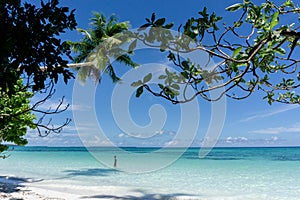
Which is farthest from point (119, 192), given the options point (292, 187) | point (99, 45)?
point (292, 187)

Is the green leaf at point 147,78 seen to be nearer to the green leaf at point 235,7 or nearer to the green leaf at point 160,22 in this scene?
the green leaf at point 160,22

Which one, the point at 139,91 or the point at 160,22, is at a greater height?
the point at 160,22

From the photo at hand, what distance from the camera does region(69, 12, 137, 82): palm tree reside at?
14750mm

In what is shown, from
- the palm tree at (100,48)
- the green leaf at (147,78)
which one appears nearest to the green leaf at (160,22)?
the green leaf at (147,78)

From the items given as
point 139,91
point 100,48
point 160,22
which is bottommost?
point 139,91

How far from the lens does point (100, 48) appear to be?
14.9m

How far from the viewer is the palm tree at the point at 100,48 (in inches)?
581

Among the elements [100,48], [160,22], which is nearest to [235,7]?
[160,22]

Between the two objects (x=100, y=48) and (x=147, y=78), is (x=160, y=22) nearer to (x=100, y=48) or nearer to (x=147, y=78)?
(x=147, y=78)

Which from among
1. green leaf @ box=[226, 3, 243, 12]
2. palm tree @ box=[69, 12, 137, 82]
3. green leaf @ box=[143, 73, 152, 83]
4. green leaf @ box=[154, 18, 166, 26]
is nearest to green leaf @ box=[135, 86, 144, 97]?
green leaf @ box=[143, 73, 152, 83]

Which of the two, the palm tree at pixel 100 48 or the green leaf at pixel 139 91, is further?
the palm tree at pixel 100 48

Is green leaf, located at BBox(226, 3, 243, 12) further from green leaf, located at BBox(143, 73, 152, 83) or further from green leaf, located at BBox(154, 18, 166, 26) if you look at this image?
green leaf, located at BBox(143, 73, 152, 83)

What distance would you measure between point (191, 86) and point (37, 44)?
1234 mm

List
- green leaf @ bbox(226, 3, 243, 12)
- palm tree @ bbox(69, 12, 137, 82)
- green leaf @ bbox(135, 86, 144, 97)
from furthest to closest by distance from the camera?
palm tree @ bbox(69, 12, 137, 82) → green leaf @ bbox(135, 86, 144, 97) → green leaf @ bbox(226, 3, 243, 12)
